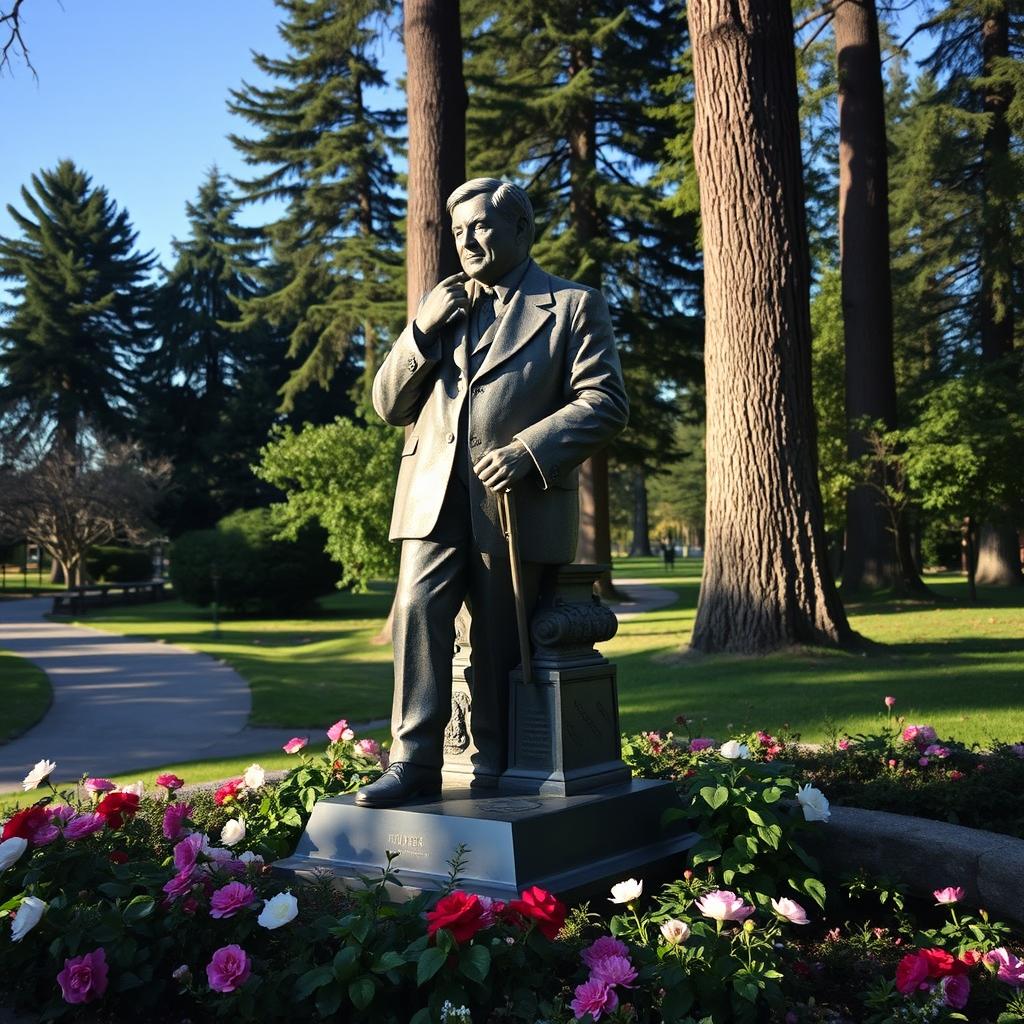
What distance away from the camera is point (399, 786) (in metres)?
4.17

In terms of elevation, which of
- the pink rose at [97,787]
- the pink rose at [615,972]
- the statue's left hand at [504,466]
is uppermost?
the statue's left hand at [504,466]

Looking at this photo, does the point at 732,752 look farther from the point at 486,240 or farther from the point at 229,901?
the point at 486,240

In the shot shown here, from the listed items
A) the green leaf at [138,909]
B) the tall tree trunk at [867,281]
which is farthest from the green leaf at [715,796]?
the tall tree trunk at [867,281]

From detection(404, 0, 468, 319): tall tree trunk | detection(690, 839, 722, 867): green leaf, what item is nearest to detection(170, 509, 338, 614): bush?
detection(404, 0, 468, 319): tall tree trunk

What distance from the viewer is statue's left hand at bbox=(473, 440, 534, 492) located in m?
4.14

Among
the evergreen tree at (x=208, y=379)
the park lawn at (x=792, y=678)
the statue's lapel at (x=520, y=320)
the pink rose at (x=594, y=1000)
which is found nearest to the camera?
the pink rose at (x=594, y=1000)

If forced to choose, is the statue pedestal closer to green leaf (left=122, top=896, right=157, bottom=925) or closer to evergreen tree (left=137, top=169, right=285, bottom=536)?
green leaf (left=122, top=896, right=157, bottom=925)

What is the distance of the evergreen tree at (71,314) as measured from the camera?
152 feet

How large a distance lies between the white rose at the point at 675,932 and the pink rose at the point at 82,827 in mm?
2081

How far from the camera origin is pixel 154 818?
5117 mm

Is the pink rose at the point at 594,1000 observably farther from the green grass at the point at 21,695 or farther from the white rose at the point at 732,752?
the green grass at the point at 21,695

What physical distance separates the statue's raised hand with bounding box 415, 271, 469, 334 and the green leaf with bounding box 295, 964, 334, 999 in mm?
2437

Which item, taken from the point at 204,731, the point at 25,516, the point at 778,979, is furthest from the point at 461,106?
the point at 25,516

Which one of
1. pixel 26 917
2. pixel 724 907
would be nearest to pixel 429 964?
pixel 724 907
